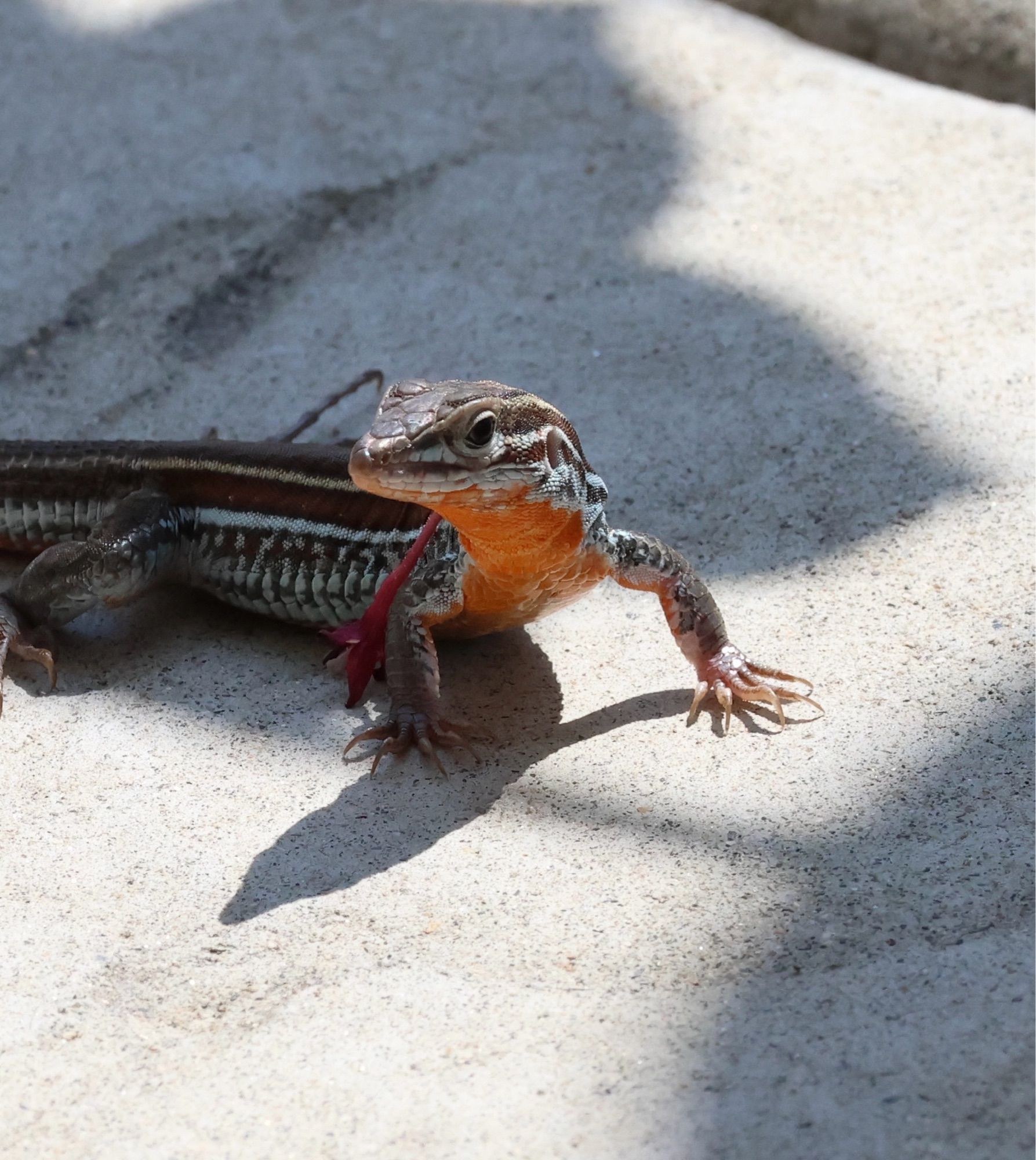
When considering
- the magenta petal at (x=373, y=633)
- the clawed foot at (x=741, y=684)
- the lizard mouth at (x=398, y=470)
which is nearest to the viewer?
the lizard mouth at (x=398, y=470)

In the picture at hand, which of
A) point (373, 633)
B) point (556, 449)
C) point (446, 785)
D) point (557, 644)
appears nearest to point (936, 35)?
point (557, 644)

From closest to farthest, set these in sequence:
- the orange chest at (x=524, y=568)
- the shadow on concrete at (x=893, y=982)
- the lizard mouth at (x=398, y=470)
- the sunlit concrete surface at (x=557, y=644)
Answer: the shadow on concrete at (x=893, y=982), the sunlit concrete surface at (x=557, y=644), the lizard mouth at (x=398, y=470), the orange chest at (x=524, y=568)

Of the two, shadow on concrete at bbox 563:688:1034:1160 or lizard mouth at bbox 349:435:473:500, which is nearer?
shadow on concrete at bbox 563:688:1034:1160

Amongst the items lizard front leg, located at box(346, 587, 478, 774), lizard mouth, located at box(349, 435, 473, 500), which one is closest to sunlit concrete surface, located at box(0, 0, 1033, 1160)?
lizard front leg, located at box(346, 587, 478, 774)

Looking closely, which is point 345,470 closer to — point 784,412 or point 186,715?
point 186,715

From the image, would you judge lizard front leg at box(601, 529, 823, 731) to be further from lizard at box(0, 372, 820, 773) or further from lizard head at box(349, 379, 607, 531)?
lizard head at box(349, 379, 607, 531)

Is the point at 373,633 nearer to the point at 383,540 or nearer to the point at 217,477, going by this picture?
the point at 383,540

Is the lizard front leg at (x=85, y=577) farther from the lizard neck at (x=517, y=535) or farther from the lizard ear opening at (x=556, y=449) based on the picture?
the lizard ear opening at (x=556, y=449)

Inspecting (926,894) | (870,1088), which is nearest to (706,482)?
(926,894)

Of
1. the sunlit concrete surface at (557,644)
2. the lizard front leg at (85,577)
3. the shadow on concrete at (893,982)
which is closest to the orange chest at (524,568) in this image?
the sunlit concrete surface at (557,644)
